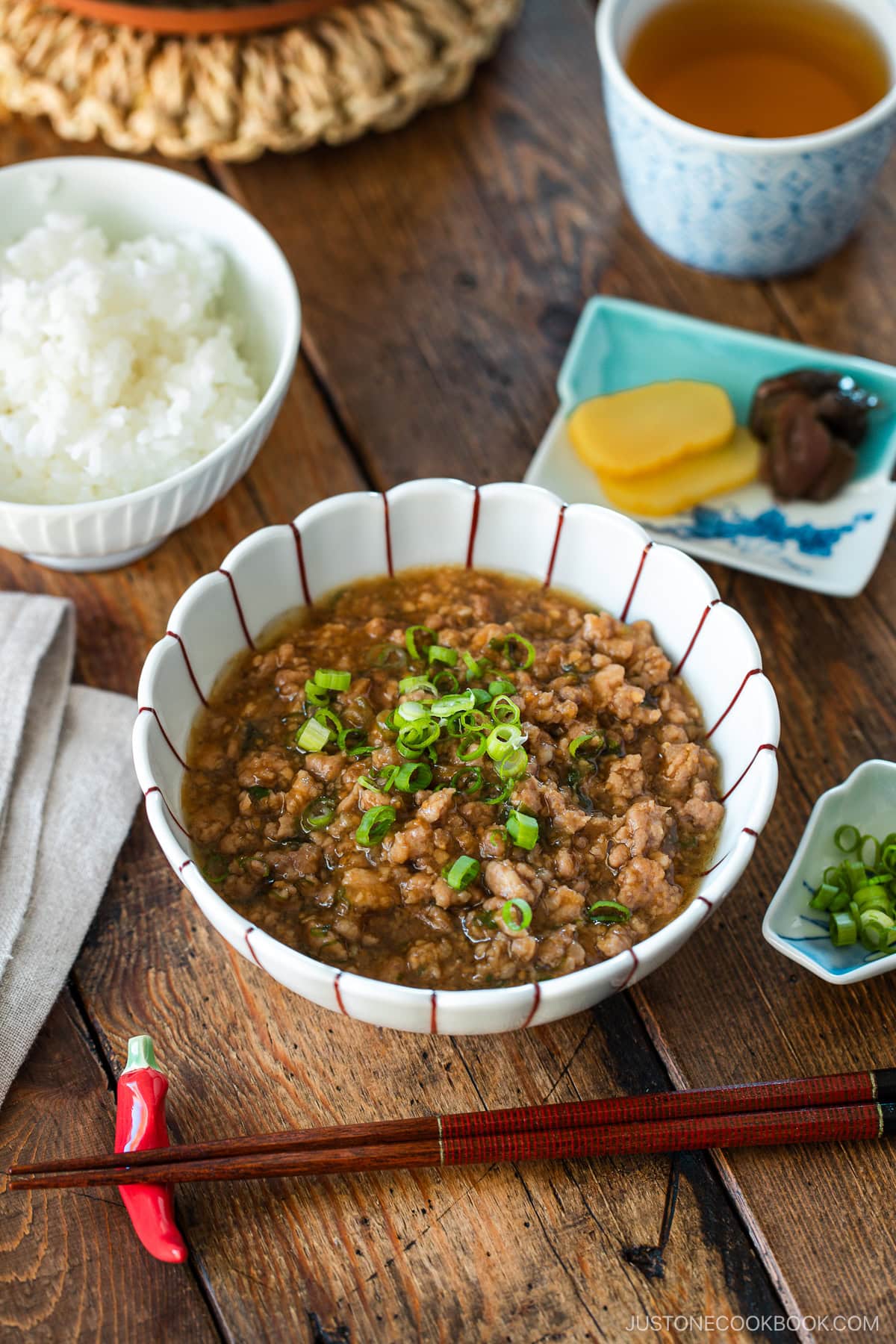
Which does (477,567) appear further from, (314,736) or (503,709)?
(314,736)

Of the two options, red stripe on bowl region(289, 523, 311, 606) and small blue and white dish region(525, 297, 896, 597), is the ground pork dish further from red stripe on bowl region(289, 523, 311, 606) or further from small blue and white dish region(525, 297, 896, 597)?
small blue and white dish region(525, 297, 896, 597)

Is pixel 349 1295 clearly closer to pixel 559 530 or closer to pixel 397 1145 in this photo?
pixel 397 1145

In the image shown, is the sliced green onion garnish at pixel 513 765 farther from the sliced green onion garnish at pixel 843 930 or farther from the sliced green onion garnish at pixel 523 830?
the sliced green onion garnish at pixel 843 930

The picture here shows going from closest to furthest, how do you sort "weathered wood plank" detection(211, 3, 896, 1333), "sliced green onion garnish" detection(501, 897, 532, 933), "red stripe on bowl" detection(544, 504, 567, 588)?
"sliced green onion garnish" detection(501, 897, 532, 933)
"red stripe on bowl" detection(544, 504, 567, 588)
"weathered wood plank" detection(211, 3, 896, 1333)

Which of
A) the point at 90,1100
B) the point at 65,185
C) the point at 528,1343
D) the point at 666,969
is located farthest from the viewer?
the point at 65,185

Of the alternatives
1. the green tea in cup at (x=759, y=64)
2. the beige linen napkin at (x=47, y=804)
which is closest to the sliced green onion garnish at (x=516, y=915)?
the beige linen napkin at (x=47, y=804)

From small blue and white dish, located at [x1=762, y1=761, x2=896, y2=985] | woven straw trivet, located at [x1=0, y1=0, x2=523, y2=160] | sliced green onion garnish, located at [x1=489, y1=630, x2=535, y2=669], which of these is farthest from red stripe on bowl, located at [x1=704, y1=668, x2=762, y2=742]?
woven straw trivet, located at [x1=0, y1=0, x2=523, y2=160]

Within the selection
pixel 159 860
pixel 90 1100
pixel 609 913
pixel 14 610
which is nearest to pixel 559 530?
pixel 609 913
